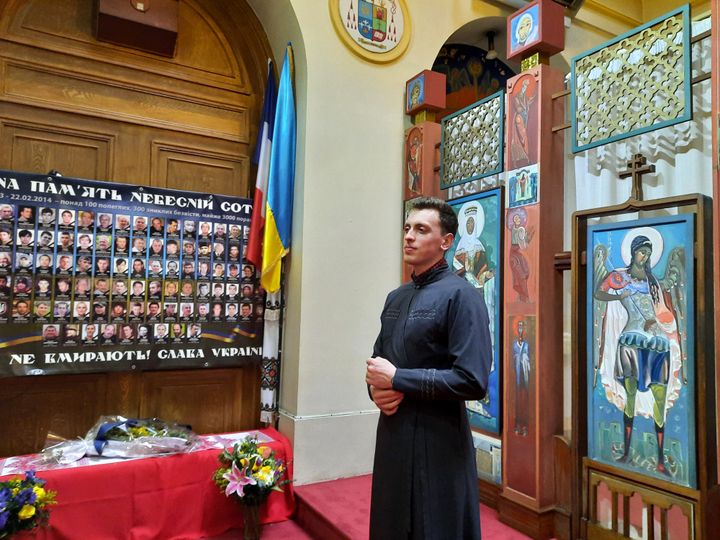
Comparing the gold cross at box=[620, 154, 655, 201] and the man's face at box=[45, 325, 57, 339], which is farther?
the man's face at box=[45, 325, 57, 339]

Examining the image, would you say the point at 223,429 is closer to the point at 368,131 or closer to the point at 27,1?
the point at 368,131

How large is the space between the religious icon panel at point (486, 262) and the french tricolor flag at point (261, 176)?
4.42ft

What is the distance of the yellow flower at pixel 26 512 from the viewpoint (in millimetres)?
2254

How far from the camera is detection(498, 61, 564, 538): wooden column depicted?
104 inches

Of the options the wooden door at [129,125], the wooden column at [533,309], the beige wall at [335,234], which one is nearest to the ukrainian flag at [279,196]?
the beige wall at [335,234]

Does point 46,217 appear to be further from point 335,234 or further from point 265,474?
point 265,474

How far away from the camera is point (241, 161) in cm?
385

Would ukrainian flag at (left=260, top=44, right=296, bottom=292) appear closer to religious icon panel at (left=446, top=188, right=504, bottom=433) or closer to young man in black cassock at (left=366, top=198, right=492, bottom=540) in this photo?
religious icon panel at (left=446, top=188, right=504, bottom=433)

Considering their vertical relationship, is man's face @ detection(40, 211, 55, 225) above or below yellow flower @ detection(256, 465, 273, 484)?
above

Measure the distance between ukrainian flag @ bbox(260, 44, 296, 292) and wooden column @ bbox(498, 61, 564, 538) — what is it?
1478 mm

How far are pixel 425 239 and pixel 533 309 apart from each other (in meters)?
1.19

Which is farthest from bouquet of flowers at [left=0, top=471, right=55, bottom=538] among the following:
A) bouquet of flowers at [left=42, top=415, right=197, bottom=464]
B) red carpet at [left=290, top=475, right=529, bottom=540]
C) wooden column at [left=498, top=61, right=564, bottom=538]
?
wooden column at [left=498, top=61, right=564, bottom=538]

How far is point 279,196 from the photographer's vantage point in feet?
11.6

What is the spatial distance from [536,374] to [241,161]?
98.9 inches
